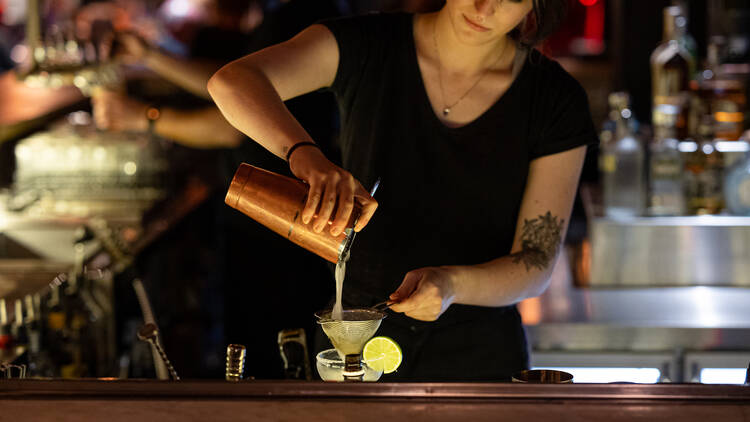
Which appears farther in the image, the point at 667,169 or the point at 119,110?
the point at 119,110

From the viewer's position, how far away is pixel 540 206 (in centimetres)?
166

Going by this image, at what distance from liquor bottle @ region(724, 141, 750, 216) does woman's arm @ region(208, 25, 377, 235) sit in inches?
57.8

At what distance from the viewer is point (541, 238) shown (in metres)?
1.67

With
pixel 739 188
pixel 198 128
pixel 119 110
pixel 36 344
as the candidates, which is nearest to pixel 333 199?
pixel 36 344

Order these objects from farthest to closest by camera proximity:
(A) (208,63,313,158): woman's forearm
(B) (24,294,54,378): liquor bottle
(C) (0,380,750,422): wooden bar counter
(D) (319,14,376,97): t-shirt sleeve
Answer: (B) (24,294,54,378): liquor bottle < (D) (319,14,376,97): t-shirt sleeve < (A) (208,63,313,158): woman's forearm < (C) (0,380,750,422): wooden bar counter

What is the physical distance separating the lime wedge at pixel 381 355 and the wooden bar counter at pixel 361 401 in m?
0.20

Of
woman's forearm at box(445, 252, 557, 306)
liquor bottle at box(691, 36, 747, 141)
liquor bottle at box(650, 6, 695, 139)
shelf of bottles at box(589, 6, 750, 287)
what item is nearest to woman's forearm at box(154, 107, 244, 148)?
shelf of bottles at box(589, 6, 750, 287)

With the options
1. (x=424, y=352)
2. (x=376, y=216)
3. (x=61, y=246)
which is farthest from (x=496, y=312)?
(x=61, y=246)

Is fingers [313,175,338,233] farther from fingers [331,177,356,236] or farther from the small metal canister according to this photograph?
the small metal canister

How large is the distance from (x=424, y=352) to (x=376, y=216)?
0.27 meters

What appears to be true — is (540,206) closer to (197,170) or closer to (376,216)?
(376,216)

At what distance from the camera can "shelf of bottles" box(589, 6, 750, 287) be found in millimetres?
2609

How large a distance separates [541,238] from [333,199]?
0.58 m

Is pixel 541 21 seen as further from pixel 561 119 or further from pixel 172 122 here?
pixel 172 122
